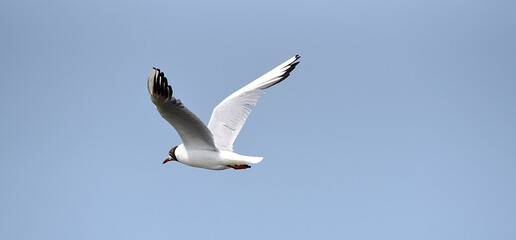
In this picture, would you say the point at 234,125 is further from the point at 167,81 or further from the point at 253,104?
the point at 167,81

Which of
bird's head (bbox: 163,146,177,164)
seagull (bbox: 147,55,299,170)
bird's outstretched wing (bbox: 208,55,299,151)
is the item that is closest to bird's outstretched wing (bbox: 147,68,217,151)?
seagull (bbox: 147,55,299,170)

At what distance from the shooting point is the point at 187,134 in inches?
268

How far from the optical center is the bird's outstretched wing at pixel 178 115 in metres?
5.88

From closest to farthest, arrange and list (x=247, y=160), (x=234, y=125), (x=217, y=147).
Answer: (x=247, y=160) < (x=217, y=147) < (x=234, y=125)

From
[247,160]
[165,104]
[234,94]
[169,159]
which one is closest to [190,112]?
[165,104]

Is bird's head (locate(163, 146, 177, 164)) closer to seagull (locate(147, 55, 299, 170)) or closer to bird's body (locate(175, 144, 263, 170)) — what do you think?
seagull (locate(147, 55, 299, 170))

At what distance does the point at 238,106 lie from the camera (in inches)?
322

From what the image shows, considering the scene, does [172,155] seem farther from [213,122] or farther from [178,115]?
[178,115]

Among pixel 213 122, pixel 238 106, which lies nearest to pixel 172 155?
pixel 213 122

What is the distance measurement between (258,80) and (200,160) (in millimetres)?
1898

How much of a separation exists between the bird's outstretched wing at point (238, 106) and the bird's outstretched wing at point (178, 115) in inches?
28.9

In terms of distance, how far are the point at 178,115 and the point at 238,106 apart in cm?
198

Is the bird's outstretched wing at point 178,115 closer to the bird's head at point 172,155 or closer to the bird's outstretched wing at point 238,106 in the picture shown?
the bird's head at point 172,155

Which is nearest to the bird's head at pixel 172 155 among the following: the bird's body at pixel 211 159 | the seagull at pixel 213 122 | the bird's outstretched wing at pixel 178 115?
the seagull at pixel 213 122
